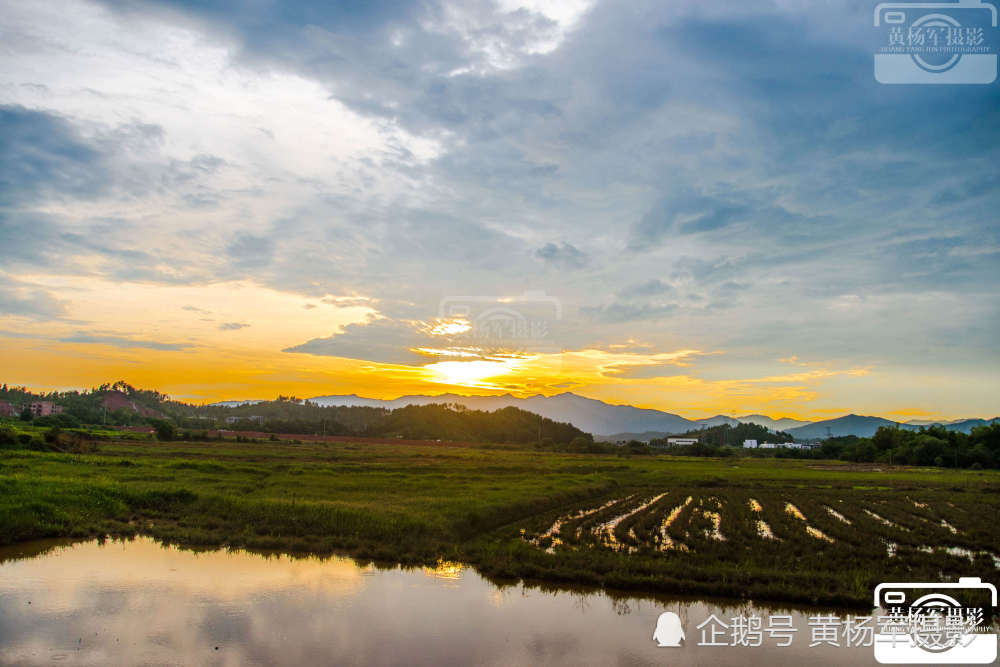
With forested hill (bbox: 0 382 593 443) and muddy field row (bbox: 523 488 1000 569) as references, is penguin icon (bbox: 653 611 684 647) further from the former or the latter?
forested hill (bbox: 0 382 593 443)

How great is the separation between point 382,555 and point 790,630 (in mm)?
9217

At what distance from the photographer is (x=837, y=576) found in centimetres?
1295

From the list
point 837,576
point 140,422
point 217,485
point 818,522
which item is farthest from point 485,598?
point 140,422

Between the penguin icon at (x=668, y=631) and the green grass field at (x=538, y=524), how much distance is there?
1.80 meters

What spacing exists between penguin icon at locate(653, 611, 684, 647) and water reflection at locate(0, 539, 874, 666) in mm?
141

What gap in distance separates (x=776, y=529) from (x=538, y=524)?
793cm

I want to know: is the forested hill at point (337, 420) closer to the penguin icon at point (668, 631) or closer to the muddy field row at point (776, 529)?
the muddy field row at point (776, 529)

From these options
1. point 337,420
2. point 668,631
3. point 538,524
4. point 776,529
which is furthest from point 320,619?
point 337,420

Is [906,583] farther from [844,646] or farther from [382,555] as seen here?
[382,555]

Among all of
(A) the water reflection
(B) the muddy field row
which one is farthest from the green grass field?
(A) the water reflection

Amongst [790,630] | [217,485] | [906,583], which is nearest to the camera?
[790,630]

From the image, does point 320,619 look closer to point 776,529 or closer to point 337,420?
point 776,529

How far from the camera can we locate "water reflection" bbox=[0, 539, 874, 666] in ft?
28.8

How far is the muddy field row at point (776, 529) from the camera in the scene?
16203mm
